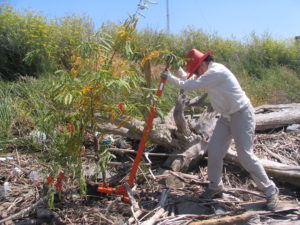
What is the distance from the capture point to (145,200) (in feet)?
14.0

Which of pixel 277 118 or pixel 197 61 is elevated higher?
pixel 197 61

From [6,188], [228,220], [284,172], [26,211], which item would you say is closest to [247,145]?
[228,220]

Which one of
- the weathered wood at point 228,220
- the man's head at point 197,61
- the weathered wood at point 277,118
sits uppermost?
the man's head at point 197,61

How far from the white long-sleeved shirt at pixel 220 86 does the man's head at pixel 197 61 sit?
0.07m

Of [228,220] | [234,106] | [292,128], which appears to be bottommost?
[228,220]

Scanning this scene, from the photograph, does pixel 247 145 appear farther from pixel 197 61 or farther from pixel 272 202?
pixel 197 61

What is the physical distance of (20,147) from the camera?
5828 mm

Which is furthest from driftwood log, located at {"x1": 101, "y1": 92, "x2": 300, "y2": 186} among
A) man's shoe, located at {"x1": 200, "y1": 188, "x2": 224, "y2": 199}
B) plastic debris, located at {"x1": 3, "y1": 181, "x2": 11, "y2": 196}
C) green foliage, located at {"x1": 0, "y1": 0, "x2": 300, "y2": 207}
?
plastic debris, located at {"x1": 3, "y1": 181, "x2": 11, "y2": 196}

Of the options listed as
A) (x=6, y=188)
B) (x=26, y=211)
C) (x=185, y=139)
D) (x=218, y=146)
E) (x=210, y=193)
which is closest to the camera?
(x=26, y=211)

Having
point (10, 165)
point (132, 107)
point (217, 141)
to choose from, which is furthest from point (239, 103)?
point (10, 165)

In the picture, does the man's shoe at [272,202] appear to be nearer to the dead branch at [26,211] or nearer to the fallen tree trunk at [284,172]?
the fallen tree trunk at [284,172]

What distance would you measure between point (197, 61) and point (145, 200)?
1717 mm

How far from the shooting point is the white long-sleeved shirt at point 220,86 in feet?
12.4

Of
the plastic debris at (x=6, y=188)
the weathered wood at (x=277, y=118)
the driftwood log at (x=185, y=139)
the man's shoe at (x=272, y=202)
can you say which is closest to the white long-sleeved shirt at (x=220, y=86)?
the driftwood log at (x=185, y=139)
